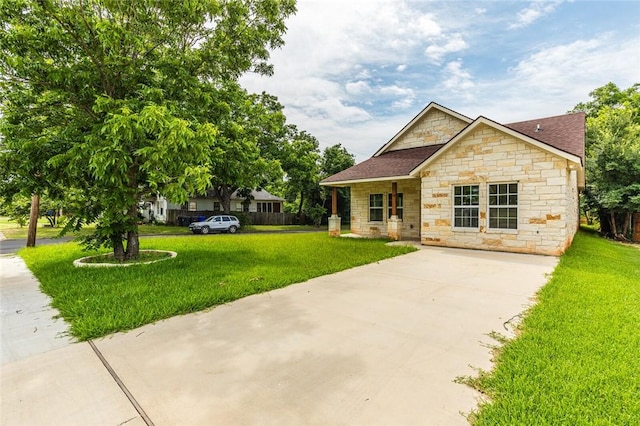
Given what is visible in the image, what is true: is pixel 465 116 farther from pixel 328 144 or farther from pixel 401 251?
pixel 328 144

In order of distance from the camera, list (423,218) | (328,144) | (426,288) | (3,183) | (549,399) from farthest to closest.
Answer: (328,144), (423,218), (3,183), (426,288), (549,399)

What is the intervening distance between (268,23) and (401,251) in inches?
339

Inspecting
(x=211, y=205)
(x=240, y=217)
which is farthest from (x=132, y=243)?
(x=211, y=205)

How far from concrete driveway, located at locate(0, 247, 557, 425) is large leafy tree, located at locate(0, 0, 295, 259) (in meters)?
3.52

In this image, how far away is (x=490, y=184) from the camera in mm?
10984

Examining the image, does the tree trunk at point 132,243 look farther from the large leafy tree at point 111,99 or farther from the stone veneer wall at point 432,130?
the stone veneer wall at point 432,130

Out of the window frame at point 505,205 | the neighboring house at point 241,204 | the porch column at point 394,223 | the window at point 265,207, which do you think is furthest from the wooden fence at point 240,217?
the window frame at point 505,205

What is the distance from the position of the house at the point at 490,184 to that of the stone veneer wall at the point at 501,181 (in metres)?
0.03

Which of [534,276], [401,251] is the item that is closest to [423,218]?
[401,251]

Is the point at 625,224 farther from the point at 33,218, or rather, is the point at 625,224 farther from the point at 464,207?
the point at 33,218

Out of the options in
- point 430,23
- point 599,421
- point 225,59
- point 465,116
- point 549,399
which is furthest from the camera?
point 465,116

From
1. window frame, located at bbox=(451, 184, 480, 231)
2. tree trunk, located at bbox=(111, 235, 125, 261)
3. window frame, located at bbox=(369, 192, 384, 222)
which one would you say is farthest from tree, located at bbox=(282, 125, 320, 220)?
tree trunk, located at bbox=(111, 235, 125, 261)

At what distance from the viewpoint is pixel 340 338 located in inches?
147

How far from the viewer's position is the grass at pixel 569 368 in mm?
2285
